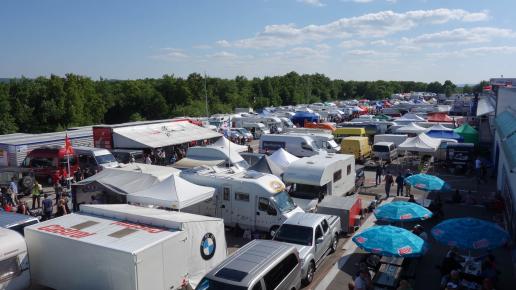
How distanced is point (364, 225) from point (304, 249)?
17.4 ft

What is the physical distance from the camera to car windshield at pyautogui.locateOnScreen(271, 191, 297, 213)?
13773 mm

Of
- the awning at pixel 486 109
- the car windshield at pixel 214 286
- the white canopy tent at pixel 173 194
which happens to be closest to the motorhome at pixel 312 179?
the white canopy tent at pixel 173 194

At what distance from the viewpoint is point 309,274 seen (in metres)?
10.9

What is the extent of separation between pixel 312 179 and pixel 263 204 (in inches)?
114

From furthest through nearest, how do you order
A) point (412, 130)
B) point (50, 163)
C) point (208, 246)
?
1. point (412, 130)
2. point (50, 163)
3. point (208, 246)

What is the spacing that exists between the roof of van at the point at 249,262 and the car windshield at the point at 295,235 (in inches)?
75.1

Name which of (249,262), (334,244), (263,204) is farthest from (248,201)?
(249,262)

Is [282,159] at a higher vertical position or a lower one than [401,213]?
higher

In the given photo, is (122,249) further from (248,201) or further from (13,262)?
(248,201)

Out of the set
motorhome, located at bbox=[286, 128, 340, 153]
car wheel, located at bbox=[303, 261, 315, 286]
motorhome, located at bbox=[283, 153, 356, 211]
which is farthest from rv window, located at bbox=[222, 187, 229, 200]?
motorhome, located at bbox=[286, 128, 340, 153]

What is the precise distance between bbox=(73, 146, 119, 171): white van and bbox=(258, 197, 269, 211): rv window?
11640mm

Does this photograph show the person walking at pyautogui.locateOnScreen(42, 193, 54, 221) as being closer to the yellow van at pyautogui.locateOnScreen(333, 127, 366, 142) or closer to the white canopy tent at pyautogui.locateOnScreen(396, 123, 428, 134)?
the yellow van at pyautogui.locateOnScreen(333, 127, 366, 142)

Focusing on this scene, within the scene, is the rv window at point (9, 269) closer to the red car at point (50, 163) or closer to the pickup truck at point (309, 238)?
the pickup truck at point (309, 238)

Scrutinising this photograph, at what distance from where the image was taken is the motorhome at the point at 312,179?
52.2 feet
